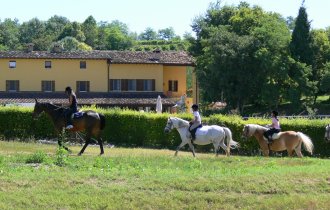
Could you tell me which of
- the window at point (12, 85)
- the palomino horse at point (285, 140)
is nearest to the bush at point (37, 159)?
the palomino horse at point (285, 140)

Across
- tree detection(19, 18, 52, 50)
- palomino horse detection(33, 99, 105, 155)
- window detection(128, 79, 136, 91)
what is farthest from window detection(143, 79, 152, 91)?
tree detection(19, 18, 52, 50)

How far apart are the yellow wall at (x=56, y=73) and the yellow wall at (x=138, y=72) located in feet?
4.08

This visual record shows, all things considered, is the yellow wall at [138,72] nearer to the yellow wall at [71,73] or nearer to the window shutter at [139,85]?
the yellow wall at [71,73]

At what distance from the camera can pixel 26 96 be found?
74.4 m

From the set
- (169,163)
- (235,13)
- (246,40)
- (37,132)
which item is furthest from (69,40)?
(169,163)

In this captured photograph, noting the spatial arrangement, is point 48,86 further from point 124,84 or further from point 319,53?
point 319,53

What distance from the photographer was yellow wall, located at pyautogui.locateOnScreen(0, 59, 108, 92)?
76.8m

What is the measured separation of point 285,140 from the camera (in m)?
28.8

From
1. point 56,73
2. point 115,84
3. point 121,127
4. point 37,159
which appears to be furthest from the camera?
point 115,84

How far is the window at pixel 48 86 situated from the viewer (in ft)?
253

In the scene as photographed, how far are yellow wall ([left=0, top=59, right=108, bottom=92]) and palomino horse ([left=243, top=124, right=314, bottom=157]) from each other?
48.7 m

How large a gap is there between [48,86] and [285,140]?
170ft

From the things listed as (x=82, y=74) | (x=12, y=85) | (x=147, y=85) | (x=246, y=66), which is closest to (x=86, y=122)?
(x=246, y=66)

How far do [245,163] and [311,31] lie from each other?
64894 millimetres
